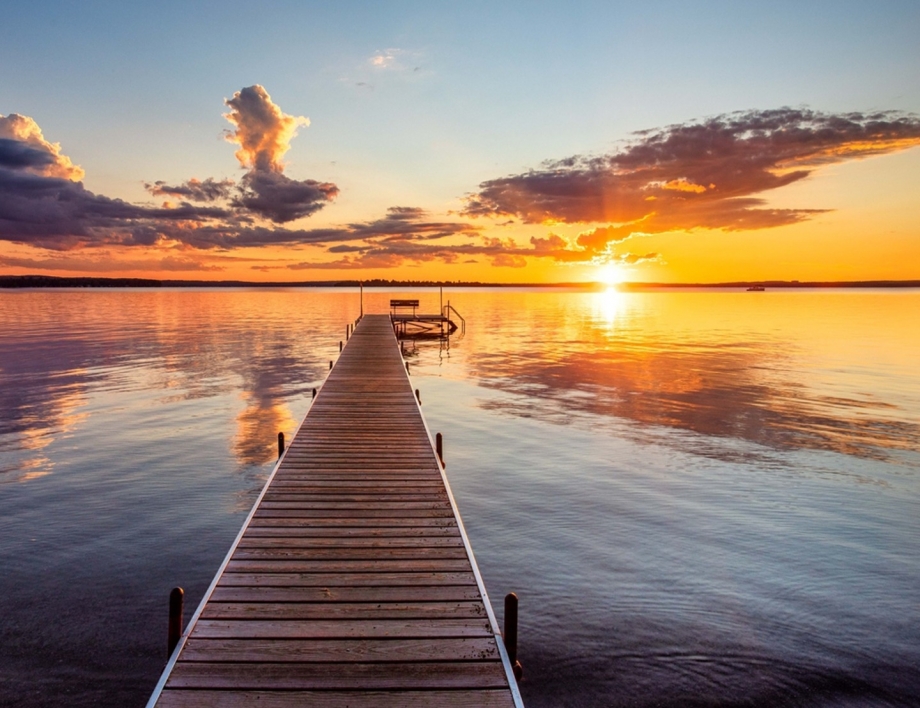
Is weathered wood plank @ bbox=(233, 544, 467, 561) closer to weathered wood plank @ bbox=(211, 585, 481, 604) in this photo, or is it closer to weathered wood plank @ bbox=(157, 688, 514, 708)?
weathered wood plank @ bbox=(211, 585, 481, 604)

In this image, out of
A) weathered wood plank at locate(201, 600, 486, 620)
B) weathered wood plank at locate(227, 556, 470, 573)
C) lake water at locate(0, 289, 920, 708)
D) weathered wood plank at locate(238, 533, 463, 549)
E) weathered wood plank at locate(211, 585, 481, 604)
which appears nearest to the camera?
weathered wood plank at locate(201, 600, 486, 620)

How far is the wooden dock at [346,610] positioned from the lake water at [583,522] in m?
1.96

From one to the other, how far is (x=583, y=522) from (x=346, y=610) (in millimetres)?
7379

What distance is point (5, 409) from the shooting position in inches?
899

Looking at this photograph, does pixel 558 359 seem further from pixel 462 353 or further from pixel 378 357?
pixel 378 357

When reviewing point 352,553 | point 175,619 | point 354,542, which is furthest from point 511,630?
point 175,619

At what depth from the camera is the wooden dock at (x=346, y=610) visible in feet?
16.8

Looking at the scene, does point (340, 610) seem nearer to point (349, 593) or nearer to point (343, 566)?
point (349, 593)

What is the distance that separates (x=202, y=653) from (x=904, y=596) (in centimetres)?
1083

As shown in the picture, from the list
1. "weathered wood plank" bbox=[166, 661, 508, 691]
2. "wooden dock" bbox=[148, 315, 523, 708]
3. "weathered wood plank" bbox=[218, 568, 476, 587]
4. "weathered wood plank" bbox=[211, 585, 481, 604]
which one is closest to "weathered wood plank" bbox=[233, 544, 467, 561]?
"wooden dock" bbox=[148, 315, 523, 708]

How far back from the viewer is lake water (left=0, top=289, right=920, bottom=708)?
25.0 feet

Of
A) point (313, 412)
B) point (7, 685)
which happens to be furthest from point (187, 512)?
point (7, 685)

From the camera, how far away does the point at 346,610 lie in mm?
6305

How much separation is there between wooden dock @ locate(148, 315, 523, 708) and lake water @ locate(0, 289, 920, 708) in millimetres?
1957
